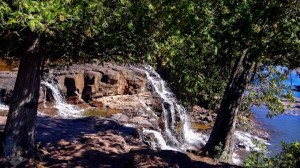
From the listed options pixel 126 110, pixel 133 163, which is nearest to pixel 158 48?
pixel 133 163

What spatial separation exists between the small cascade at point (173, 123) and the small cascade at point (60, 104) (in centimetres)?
492

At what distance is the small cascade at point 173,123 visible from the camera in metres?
21.0

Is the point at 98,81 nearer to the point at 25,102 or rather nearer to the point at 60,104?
the point at 60,104

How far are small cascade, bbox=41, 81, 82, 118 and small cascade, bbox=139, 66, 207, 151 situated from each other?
4.92m

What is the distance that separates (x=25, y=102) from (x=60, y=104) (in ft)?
38.1

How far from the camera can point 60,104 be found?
69.8 ft

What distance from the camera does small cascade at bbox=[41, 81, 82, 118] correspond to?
808 inches

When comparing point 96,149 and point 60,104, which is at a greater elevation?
point 60,104

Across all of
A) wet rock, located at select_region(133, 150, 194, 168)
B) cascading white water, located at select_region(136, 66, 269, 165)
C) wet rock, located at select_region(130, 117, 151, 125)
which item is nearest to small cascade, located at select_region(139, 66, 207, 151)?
cascading white water, located at select_region(136, 66, 269, 165)

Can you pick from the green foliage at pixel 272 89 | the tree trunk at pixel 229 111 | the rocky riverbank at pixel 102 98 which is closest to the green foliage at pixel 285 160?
the tree trunk at pixel 229 111

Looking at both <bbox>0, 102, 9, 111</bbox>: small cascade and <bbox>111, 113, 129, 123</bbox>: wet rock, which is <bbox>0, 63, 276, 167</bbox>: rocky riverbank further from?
<bbox>0, 102, 9, 111</bbox>: small cascade

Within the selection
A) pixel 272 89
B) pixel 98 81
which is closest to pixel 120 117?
pixel 98 81

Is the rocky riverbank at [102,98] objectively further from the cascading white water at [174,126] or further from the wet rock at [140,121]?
the cascading white water at [174,126]

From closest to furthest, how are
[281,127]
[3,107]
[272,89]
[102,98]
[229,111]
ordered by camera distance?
[229,111], [272,89], [3,107], [102,98], [281,127]
